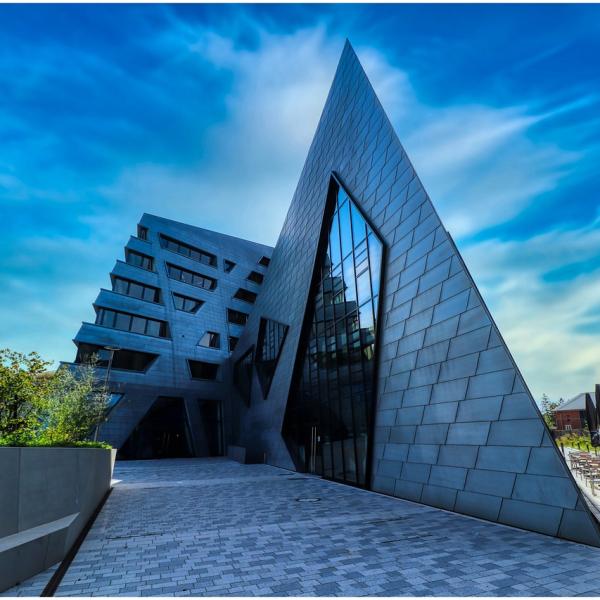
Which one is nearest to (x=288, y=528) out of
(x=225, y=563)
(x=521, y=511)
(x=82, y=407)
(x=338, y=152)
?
(x=225, y=563)

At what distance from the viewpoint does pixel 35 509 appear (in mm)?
6836

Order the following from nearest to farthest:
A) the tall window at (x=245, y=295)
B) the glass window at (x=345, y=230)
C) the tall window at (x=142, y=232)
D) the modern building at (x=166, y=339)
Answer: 1. the glass window at (x=345, y=230)
2. the modern building at (x=166, y=339)
3. the tall window at (x=142, y=232)
4. the tall window at (x=245, y=295)

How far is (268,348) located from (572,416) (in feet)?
240

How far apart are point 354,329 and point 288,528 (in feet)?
30.8

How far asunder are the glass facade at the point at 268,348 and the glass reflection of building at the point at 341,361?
188 inches

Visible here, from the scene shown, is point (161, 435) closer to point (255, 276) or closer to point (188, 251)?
point (188, 251)

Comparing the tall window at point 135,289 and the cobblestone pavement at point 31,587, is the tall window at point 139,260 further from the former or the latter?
the cobblestone pavement at point 31,587

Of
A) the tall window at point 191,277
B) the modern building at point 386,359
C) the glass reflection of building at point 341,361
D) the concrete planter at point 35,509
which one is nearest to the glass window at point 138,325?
the tall window at point 191,277

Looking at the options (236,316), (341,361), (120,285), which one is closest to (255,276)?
(236,316)

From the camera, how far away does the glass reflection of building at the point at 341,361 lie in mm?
15711

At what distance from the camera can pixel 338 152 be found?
74.0ft

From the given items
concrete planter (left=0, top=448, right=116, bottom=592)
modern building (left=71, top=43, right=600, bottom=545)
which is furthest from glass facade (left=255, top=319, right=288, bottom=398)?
concrete planter (left=0, top=448, right=116, bottom=592)

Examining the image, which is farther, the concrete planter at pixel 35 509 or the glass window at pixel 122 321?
the glass window at pixel 122 321

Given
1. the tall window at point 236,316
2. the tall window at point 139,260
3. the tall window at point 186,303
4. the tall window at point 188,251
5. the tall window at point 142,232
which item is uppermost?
the tall window at point 142,232
